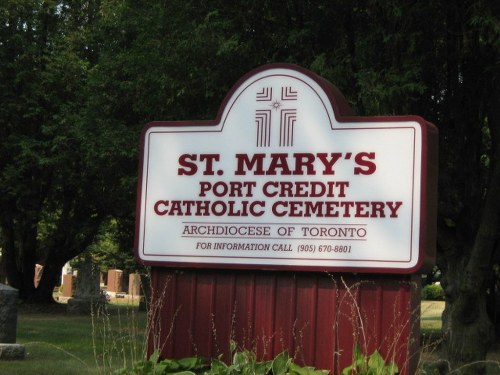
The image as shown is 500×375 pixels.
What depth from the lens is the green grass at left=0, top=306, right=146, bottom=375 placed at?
8.17 metres

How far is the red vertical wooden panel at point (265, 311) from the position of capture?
7.21m

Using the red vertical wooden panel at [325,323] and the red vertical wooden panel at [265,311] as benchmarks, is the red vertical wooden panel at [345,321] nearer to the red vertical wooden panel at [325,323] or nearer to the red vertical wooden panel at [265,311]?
the red vertical wooden panel at [325,323]

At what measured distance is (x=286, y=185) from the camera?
724 centimetres

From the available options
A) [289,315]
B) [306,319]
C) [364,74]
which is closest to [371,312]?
[306,319]

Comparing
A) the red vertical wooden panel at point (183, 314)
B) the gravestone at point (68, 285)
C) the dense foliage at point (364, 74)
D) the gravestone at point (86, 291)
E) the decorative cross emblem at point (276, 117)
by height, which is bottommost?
the gravestone at point (68, 285)

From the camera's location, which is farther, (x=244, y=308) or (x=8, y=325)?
(x=8, y=325)

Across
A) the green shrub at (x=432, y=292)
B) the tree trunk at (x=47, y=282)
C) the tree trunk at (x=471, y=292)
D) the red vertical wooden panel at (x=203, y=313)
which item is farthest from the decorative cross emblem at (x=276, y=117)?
the green shrub at (x=432, y=292)

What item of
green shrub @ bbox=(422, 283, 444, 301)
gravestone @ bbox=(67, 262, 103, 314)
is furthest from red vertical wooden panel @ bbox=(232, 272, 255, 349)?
green shrub @ bbox=(422, 283, 444, 301)

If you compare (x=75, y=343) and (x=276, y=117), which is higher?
(x=276, y=117)

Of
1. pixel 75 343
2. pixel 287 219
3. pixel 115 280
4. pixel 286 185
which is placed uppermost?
pixel 286 185

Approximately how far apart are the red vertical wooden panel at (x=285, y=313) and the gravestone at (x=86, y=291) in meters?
23.4

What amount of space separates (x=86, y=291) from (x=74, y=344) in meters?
13.5

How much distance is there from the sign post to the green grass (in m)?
0.70

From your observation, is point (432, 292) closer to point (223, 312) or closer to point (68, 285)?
point (68, 285)
